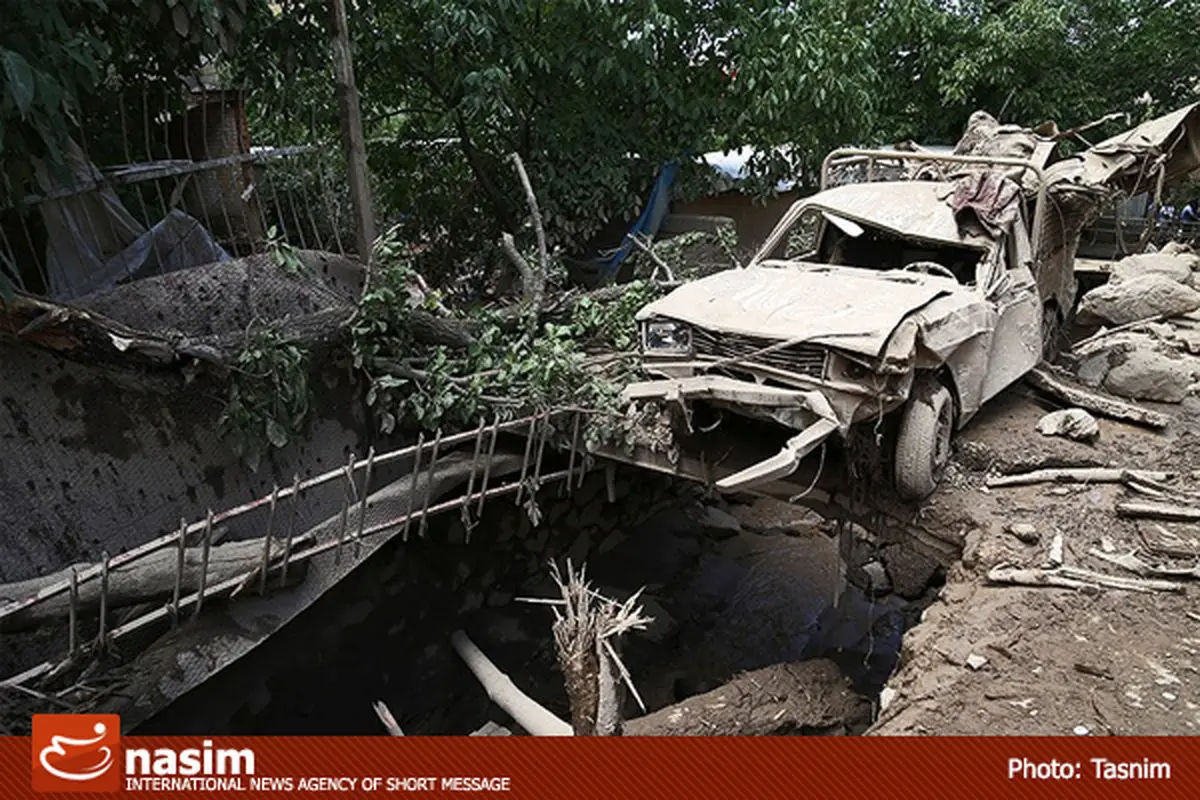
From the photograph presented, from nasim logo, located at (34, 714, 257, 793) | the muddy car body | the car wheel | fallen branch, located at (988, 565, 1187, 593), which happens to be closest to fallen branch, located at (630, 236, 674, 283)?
the muddy car body

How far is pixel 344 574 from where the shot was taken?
16.5ft

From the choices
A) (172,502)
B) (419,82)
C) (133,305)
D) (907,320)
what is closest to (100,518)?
(172,502)

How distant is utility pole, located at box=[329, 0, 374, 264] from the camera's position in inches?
239

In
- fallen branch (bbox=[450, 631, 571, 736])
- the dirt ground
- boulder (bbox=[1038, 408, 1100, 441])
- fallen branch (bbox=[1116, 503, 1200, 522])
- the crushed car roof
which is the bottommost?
fallen branch (bbox=[450, 631, 571, 736])

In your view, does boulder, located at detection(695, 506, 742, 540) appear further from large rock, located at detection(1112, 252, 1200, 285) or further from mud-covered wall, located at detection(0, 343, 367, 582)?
large rock, located at detection(1112, 252, 1200, 285)

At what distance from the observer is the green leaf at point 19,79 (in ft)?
11.3

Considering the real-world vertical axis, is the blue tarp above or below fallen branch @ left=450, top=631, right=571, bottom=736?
above

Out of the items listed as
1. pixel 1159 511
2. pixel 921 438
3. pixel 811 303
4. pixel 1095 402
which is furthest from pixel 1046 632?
pixel 1095 402

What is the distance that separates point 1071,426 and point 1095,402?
0.56 m

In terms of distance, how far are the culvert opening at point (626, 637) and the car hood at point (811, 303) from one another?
167cm

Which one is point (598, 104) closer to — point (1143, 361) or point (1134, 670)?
point (1143, 361)

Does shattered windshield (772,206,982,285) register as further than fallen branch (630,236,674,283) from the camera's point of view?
No

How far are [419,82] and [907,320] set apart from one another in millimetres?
6024

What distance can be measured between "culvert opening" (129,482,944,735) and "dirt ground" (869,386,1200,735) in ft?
2.66
